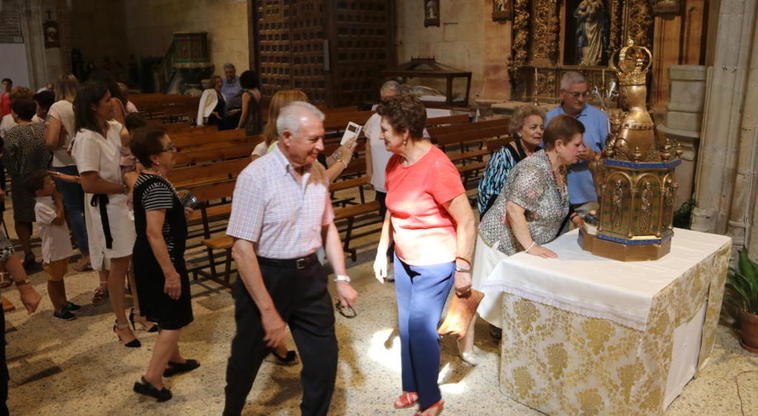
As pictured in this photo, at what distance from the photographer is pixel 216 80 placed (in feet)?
33.8

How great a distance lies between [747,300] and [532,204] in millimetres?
1788

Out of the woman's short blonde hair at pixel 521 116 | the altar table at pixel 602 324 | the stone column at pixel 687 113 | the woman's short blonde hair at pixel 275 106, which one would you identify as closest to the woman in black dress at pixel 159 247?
the woman's short blonde hair at pixel 275 106

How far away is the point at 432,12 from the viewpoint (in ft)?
44.8

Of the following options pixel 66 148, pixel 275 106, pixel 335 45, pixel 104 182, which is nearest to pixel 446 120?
pixel 335 45

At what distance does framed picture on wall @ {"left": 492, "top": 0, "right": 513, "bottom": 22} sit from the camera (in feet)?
39.5

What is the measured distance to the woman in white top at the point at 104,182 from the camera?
417cm

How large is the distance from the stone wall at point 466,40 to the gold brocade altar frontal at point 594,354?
9.45 meters

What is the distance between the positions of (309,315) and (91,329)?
257 cm

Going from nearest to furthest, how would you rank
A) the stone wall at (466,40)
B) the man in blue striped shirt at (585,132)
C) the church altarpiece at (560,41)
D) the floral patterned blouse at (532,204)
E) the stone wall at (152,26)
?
the floral patterned blouse at (532,204)
the man in blue striped shirt at (585,132)
the church altarpiece at (560,41)
the stone wall at (466,40)
the stone wall at (152,26)

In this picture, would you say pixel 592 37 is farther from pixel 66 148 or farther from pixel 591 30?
pixel 66 148

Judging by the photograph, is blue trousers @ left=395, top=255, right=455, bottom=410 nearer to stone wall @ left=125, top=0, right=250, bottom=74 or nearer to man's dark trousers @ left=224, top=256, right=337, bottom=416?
man's dark trousers @ left=224, top=256, right=337, bottom=416

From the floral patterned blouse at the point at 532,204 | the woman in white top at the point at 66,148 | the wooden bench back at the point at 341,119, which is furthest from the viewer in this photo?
the wooden bench back at the point at 341,119

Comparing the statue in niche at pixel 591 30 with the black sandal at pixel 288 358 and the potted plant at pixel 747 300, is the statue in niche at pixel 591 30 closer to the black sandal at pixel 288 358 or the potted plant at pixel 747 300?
the potted plant at pixel 747 300

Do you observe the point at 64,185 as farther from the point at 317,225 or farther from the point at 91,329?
the point at 317,225
